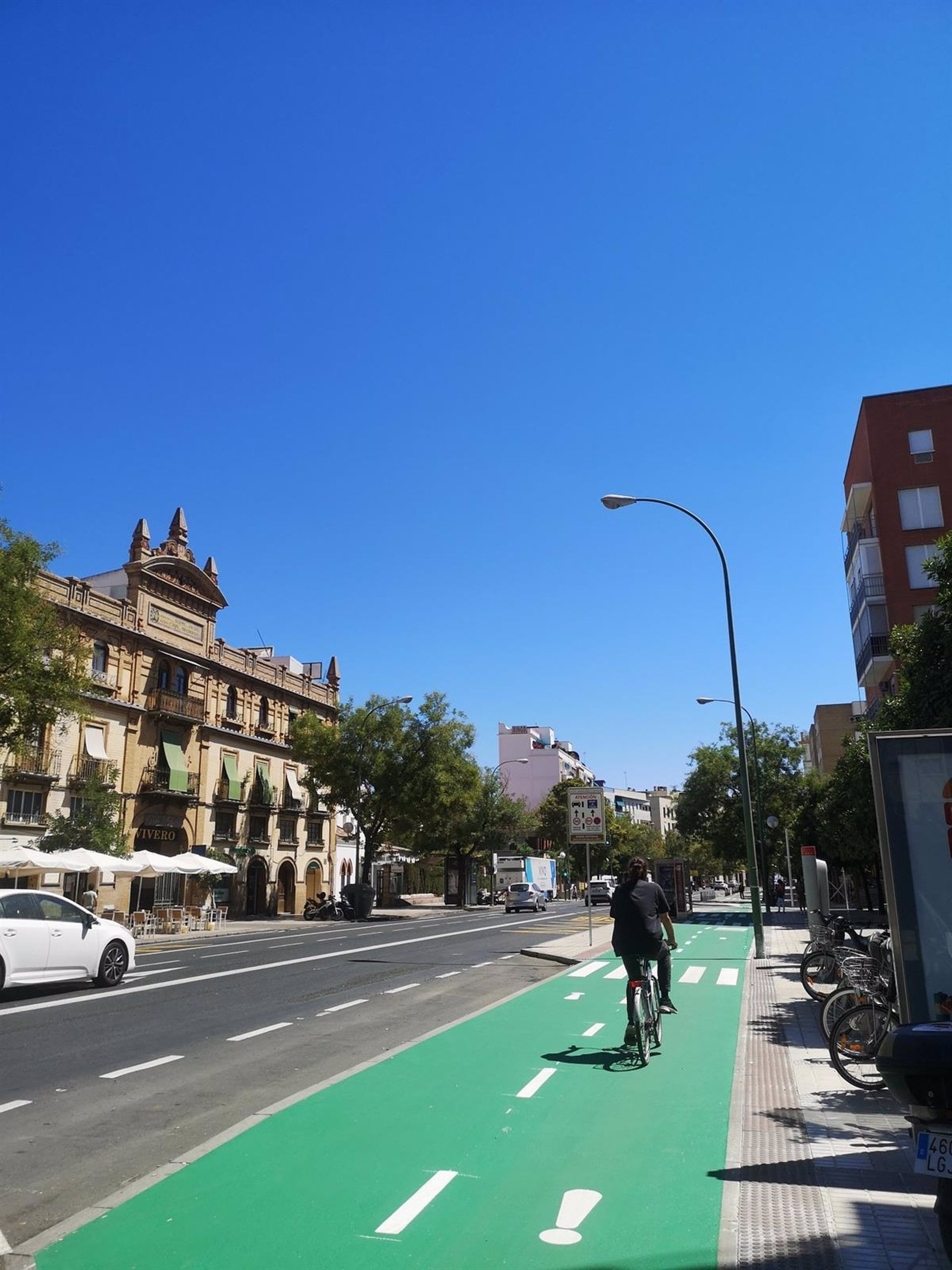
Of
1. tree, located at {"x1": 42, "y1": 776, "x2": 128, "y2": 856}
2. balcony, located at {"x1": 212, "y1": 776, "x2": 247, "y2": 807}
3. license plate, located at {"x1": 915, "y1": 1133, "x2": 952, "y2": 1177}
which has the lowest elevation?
license plate, located at {"x1": 915, "y1": 1133, "x2": 952, "y2": 1177}

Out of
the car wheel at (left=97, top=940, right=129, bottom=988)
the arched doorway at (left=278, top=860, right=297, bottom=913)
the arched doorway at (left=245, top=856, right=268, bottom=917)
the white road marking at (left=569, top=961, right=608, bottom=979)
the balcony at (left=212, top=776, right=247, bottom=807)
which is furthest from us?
the arched doorway at (left=278, top=860, right=297, bottom=913)

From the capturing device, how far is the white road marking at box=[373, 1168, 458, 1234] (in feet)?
15.2

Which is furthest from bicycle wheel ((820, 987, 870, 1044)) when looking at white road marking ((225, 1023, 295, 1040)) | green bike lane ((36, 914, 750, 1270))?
white road marking ((225, 1023, 295, 1040))

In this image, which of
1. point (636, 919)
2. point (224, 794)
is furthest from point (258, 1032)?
point (224, 794)

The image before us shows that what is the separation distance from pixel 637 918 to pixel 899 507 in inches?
1211

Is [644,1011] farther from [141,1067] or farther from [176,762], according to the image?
[176,762]

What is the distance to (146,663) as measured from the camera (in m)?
40.9

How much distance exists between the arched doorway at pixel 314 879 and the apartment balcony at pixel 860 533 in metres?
32.4

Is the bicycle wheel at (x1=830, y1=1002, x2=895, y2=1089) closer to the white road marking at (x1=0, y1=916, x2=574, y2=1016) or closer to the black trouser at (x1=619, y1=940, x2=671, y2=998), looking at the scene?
the black trouser at (x1=619, y1=940, x2=671, y2=998)

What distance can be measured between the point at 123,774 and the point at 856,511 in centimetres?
3258

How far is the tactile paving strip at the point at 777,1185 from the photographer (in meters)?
4.26

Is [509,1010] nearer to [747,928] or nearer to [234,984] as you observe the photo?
[234,984]

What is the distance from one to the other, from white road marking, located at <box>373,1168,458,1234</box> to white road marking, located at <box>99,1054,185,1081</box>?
4058 millimetres

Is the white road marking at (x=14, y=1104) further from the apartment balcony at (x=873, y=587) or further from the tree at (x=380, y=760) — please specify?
the tree at (x=380, y=760)
